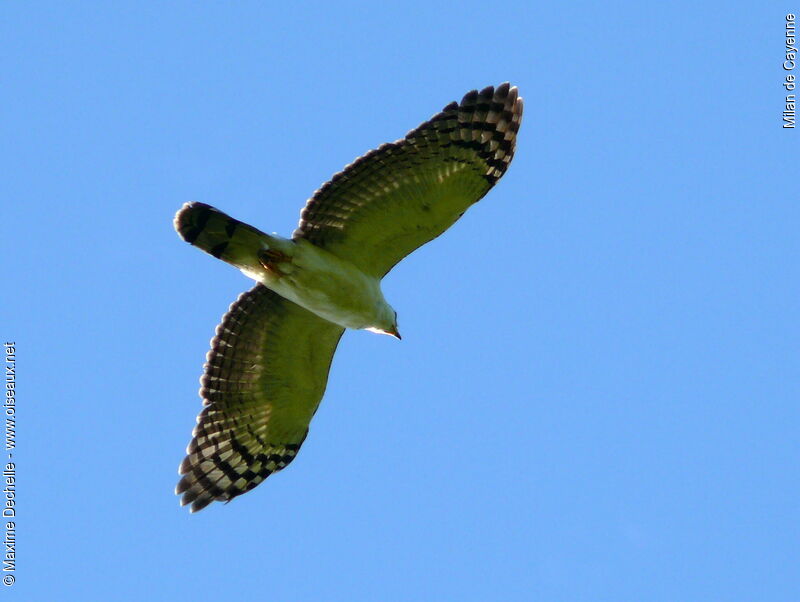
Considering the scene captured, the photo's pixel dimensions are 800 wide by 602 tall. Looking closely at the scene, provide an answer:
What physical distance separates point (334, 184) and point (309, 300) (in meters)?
1.20

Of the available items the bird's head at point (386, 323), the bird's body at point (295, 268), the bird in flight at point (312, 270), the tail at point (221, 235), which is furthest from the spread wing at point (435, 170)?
the bird's head at point (386, 323)

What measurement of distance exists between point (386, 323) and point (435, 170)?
66.4 inches

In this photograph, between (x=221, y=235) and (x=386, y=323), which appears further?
(x=386, y=323)

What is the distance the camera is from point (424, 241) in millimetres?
11977

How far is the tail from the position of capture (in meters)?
11.5

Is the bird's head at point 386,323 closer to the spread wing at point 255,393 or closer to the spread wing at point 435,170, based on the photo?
the spread wing at point 255,393

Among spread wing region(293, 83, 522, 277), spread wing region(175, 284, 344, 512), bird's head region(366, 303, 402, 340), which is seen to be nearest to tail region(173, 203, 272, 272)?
spread wing region(293, 83, 522, 277)

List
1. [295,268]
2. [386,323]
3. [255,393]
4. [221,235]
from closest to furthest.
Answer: [221,235] < [295,268] < [386,323] < [255,393]

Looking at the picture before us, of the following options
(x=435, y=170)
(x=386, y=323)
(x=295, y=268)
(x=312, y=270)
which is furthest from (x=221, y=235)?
(x=435, y=170)

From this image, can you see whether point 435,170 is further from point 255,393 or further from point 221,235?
point 255,393

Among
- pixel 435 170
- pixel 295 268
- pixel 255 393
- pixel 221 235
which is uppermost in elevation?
pixel 435 170

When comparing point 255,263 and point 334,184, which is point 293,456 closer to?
point 255,263

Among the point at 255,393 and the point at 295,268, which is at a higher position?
the point at 295,268

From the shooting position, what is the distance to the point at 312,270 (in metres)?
11.8
